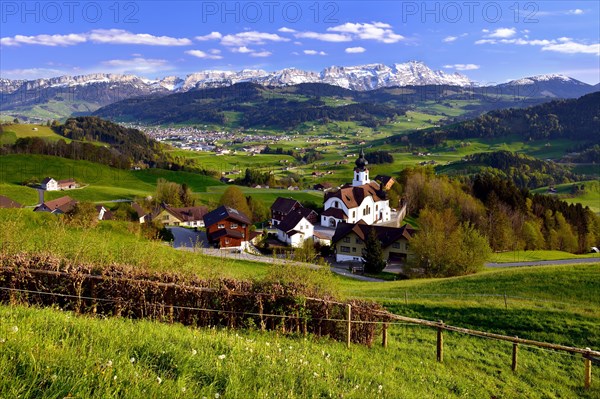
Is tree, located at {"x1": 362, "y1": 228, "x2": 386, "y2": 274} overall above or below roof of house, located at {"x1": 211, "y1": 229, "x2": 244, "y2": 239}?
below

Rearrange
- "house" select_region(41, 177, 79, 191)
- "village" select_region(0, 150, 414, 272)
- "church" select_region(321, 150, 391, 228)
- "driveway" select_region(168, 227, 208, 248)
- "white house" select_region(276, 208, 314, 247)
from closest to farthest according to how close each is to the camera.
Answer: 1. "village" select_region(0, 150, 414, 272)
2. "driveway" select_region(168, 227, 208, 248)
3. "white house" select_region(276, 208, 314, 247)
4. "church" select_region(321, 150, 391, 228)
5. "house" select_region(41, 177, 79, 191)

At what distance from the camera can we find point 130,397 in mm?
4832

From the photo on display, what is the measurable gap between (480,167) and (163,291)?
601 ft

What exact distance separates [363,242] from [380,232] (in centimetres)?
402

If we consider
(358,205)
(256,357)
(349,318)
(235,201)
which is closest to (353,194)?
(358,205)

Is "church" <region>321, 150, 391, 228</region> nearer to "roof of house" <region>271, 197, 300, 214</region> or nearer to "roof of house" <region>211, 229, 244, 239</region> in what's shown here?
"roof of house" <region>271, 197, 300, 214</region>

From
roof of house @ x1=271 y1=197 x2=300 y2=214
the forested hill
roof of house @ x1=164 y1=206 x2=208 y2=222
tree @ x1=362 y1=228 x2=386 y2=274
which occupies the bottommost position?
tree @ x1=362 y1=228 x2=386 y2=274

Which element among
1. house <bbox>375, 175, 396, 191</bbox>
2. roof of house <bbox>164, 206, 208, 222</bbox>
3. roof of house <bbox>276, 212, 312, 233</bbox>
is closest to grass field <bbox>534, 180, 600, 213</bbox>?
house <bbox>375, 175, 396, 191</bbox>

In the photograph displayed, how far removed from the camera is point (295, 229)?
68938 millimetres

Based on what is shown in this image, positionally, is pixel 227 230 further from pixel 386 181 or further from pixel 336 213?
pixel 386 181

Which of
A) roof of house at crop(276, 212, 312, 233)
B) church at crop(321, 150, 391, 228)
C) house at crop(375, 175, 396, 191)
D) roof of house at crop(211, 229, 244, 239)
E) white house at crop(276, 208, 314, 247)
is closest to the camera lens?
roof of house at crop(211, 229, 244, 239)

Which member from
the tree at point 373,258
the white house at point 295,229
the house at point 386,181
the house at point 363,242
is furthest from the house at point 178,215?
the house at point 386,181

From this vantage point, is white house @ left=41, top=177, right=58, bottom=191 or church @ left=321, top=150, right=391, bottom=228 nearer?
church @ left=321, top=150, right=391, bottom=228

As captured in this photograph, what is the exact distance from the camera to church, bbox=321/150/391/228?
256ft
